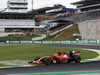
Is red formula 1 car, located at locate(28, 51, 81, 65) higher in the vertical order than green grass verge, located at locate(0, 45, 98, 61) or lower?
higher

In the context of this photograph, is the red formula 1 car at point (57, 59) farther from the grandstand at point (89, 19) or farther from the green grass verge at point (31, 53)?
the grandstand at point (89, 19)

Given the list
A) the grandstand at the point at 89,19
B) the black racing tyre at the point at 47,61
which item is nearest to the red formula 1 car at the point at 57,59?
the black racing tyre at the point at 47,61

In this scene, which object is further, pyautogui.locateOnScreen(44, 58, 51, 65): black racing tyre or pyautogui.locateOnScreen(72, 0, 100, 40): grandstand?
pyautogui.locateOnScreen(72, 0, 100, 40): grandstand

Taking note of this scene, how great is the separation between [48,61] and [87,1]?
2704 inches

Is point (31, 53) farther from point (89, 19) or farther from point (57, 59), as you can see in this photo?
point (89, 19)

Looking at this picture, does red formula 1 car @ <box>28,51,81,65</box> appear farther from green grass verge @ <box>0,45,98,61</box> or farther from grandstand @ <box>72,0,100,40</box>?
grandstand @ <box>72,0,100,40</box>

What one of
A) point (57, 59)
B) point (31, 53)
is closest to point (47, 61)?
point (57, 59)

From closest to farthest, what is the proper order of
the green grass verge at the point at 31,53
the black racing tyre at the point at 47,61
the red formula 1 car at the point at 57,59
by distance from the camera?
the black racing tyre at the point at 47,61, the red formula 1 car at the point at 57,59, the green grass verge at the point at 31,53

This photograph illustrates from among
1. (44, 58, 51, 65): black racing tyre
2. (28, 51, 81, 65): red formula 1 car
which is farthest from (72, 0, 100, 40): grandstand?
(44, 58, 51, 65): black racing tyre

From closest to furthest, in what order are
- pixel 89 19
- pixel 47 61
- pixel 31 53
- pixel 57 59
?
pixel 47 61 < pixel 57 59 < pixel 31 53 < pixel 89 19

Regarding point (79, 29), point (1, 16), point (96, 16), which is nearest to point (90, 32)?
point (96, 16)

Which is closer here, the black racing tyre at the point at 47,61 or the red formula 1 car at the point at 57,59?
the black racing tyre at the point at 47,61

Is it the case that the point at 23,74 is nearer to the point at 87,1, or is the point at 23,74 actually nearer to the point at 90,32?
the point at 90,32

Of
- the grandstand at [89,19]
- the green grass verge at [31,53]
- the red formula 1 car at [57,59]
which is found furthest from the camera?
the grandstand at [89,19]
